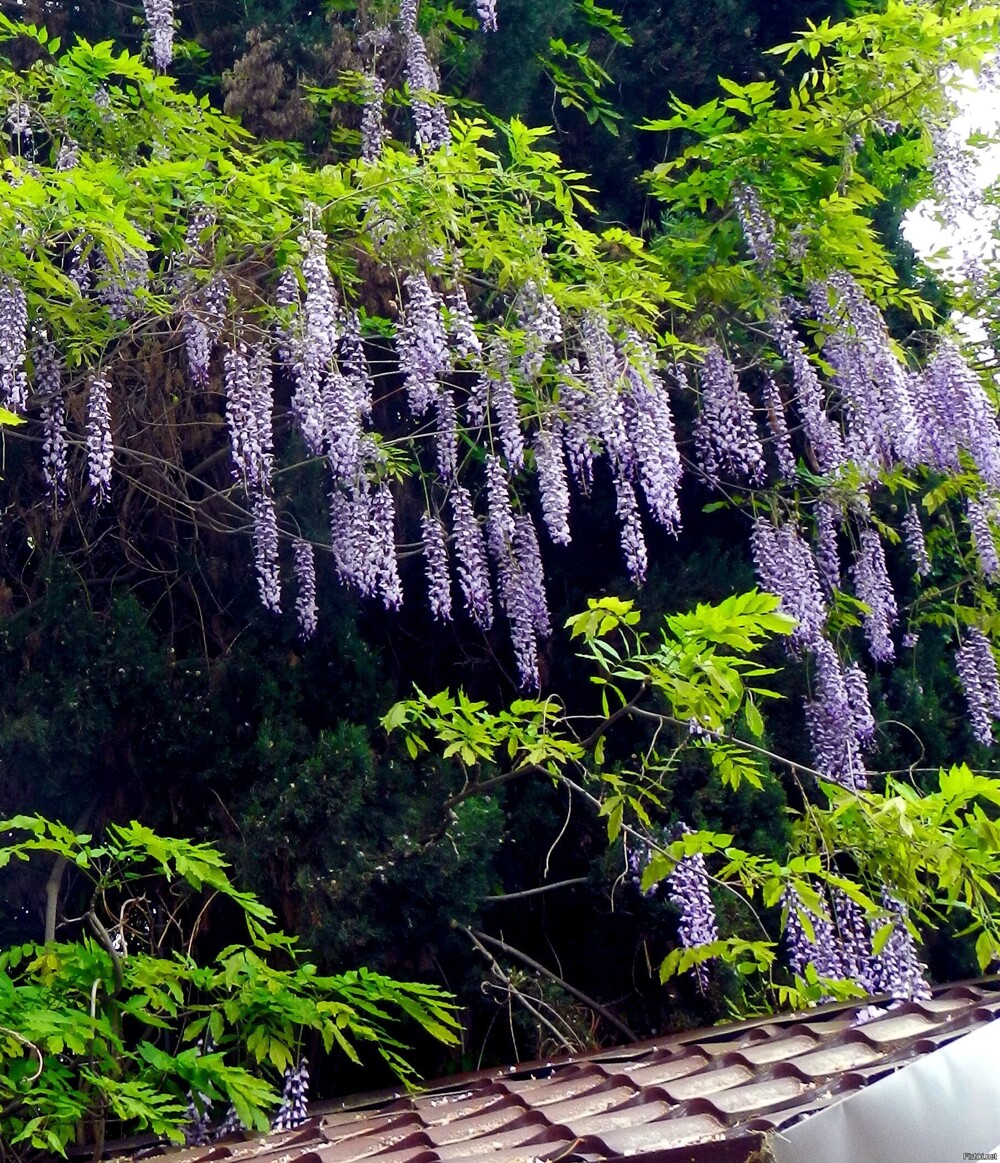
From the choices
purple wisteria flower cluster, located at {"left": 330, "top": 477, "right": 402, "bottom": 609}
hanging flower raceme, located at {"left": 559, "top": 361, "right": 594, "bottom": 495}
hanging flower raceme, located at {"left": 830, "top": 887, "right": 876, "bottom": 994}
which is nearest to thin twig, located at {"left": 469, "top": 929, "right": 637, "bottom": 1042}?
hanging flower raceme, located at {"left": 830, "top": 887, "right": 876, "bottom": 994}

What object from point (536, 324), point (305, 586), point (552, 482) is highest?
point (536, 324)

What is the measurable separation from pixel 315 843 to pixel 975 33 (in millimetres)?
3495

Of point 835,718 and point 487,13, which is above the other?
point 487,13

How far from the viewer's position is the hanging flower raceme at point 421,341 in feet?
15.2

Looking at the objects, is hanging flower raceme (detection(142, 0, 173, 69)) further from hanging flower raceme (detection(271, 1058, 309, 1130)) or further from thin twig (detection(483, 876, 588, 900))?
hanging flower raceme (detection(271, 1058, 309, 1130))

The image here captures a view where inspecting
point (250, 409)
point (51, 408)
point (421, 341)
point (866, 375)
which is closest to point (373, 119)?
point (421, 341)

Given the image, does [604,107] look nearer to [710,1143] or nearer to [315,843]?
[315,843]

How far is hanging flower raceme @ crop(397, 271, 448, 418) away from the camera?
4637 millimetres

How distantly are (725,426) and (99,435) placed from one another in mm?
2304

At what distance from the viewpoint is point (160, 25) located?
494cm

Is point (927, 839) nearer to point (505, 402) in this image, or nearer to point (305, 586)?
point (505, 402)

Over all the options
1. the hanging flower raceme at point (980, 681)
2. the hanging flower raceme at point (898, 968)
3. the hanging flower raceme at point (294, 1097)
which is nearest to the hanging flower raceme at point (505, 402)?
the hanging flower raceme at point (898, 968)

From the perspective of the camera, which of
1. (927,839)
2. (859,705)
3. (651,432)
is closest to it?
(927,839)

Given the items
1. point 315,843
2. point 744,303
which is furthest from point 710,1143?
point 744,303
